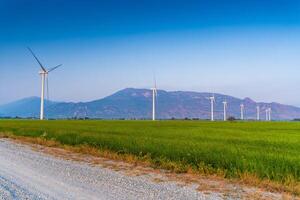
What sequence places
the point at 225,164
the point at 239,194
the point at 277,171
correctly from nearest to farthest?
the point at 239,194 < the point at 277,171 < the point at 225,164

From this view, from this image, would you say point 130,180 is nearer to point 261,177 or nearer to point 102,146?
point 261,177

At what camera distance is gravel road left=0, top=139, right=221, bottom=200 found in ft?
40.3

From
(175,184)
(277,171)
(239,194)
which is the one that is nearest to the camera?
(239,194)

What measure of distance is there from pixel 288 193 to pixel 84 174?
765 cm

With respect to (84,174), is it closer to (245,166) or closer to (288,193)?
(245,166)

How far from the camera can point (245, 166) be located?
16875 millimetres

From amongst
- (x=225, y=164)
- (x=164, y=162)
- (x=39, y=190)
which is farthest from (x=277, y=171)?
(x=39, y=190)

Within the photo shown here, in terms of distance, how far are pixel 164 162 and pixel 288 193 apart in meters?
7.54

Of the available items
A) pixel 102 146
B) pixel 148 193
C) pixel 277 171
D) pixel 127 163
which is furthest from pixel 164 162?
pixel 102 146

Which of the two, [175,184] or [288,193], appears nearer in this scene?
[288,193]

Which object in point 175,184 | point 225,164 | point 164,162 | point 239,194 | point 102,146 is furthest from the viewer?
point 102,146

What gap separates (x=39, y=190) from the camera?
12906 millimetres

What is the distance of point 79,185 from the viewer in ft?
45.7

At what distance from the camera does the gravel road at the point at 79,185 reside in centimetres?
1229
